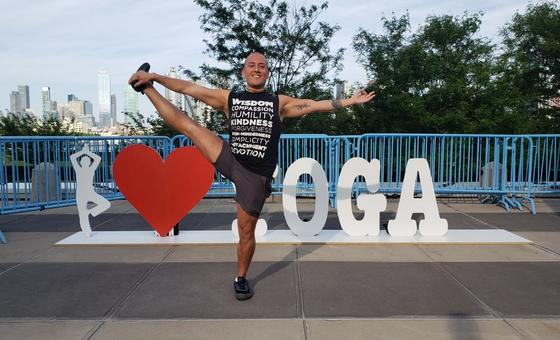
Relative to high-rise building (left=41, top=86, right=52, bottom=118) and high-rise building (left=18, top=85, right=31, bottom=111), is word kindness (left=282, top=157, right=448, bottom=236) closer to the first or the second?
high-rise building (left=41, top=86, right=52, bottom=118)

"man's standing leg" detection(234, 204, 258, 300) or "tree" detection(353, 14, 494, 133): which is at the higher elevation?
"tree" detection(353, 14, 494, 133)

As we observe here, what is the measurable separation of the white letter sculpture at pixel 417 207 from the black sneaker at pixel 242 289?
9.21 feet

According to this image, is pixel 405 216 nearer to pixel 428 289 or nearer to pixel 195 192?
pixel 428 289

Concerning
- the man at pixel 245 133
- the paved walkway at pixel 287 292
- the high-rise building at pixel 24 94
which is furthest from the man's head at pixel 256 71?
the high-rise building at pixel 24 94

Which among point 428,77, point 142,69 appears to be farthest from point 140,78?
point 428,77

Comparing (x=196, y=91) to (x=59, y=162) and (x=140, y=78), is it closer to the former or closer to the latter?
(x=140, y=78)

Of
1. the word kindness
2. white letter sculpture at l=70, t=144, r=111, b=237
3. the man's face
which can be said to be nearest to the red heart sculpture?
white letter sculpture at l=70, t=144, r=111, b=237

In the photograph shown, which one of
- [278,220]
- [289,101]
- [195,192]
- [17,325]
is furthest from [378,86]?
[17,325]

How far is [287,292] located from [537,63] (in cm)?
2285

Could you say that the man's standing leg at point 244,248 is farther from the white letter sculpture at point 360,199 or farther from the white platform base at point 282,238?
the white letter sculpture at point 360,199

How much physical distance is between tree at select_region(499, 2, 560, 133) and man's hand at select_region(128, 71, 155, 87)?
Result: 19652mm

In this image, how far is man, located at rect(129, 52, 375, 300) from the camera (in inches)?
138

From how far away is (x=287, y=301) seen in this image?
350cm

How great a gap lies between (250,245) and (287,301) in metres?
0.57
